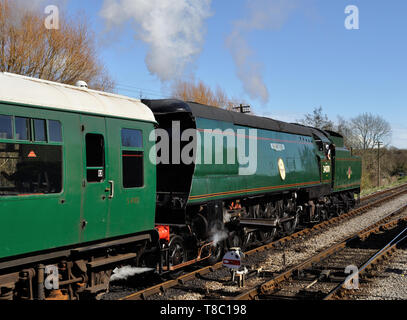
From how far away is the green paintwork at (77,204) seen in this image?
16.4 ft

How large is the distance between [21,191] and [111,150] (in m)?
1.66

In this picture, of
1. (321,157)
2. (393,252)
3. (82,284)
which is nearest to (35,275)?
(82,284)

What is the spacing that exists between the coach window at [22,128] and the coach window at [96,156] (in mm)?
1123

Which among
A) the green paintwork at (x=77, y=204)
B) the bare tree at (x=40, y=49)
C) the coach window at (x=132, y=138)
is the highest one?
the bare tree at (x=40, y=49)

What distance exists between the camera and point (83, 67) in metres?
19.5

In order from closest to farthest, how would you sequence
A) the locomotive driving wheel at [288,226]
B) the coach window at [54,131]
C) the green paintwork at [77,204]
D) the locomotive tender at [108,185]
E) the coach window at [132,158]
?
the green paintwork at [77,204]
the locomotive tender at [108,185]
the coach window at [54,131]
the coach window at [132,158]
the locomotive driving wheel at [288,226]

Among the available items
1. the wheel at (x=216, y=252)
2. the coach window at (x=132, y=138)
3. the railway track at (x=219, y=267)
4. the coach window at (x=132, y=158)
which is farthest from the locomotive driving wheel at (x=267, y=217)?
the coach window at (x=132, y=138)

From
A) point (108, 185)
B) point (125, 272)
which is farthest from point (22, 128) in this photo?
point (125, 272)

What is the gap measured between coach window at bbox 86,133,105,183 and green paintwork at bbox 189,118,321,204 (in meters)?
2.69

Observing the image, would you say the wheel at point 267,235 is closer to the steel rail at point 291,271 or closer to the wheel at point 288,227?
the wheel at point 288,227

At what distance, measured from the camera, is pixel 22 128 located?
5.10 m

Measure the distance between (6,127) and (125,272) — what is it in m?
4.41

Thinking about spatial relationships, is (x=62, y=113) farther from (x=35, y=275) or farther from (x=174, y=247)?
(x=174, y=247)

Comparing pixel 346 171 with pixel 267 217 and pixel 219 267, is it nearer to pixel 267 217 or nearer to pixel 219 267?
pixel 267 217
